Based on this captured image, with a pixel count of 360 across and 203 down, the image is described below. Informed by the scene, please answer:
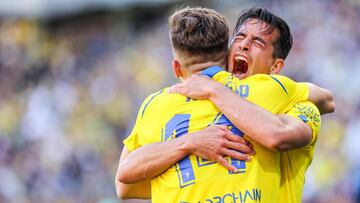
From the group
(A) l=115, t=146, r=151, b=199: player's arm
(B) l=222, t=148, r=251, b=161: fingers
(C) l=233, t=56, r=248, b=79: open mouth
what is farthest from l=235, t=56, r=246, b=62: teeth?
(A) l=115, t=146, r=151, b=199: player's arm

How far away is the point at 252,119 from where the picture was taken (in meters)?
3.41

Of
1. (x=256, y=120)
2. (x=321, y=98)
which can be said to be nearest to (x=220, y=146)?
(x=256, y=120)

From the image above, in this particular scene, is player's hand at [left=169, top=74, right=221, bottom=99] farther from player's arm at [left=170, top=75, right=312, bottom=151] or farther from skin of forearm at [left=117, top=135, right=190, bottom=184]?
skin of forearm at [left=117, top=135, right=190, bottom=184]

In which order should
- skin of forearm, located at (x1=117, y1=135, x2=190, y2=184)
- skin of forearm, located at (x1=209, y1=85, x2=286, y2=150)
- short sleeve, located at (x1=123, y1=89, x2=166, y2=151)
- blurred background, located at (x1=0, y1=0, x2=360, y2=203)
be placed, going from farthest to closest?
blurred background, located at (x1=0, y1=0, x2=360, y2=203) < short sleeve, located at (x1=123, y1=89, x2=166, y2=151) < skin of forearm, located at (x1=117, y1=135, x2=190, y2=184) < skin of forearm, located at (x1=209, y1=85, x2=286, y2=150)

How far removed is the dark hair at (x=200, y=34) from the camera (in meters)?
3.52

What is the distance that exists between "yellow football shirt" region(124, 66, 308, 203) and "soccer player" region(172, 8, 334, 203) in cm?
5

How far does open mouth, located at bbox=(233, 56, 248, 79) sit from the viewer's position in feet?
12.3

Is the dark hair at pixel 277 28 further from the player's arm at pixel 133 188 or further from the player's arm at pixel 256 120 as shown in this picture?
the player's arm at pixel 133 188

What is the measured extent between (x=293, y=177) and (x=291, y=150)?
0.50 feet

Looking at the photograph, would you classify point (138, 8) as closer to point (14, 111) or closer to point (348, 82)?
point (14, 111)

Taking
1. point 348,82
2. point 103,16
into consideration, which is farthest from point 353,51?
point 103,16

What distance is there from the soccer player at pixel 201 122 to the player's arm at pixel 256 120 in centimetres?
5

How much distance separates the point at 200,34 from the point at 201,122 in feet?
1.13

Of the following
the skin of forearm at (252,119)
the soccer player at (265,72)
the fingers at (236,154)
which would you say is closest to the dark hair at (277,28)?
the soccer player at (265,72)
